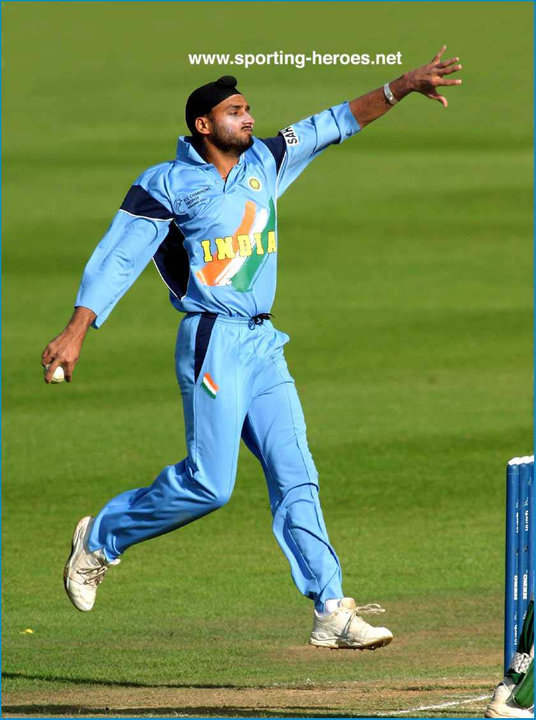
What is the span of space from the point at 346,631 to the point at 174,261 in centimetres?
180

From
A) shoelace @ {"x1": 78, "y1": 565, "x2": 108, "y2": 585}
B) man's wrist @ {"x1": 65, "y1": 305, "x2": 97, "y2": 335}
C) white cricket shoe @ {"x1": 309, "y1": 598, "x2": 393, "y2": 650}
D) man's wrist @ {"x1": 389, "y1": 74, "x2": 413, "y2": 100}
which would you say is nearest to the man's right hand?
man's wrist @ {"x1": 65, "y1": 305, "x2": 97, "y2": 335}

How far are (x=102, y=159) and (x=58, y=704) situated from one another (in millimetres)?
30262

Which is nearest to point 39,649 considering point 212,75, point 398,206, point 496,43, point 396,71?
point 398,206

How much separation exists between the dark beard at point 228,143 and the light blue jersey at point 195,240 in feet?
0.29

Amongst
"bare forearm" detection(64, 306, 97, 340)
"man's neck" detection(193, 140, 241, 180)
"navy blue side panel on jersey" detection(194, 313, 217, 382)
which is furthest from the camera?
"man's neck" detection(193, 140, 241, 180)

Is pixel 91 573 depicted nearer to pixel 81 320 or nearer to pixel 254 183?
pixel 81 320

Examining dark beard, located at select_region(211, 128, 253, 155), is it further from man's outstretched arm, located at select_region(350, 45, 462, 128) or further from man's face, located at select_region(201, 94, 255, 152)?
man's outstretched arm, located at select_region(350, 45, 462, 128)

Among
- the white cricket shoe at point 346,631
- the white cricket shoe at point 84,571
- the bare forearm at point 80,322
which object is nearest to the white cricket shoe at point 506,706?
the white cricket shoe at point 346,631

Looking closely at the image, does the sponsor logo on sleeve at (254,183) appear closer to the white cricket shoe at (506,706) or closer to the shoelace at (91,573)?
the shoelace at (91,573)

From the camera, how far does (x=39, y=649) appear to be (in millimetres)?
10000

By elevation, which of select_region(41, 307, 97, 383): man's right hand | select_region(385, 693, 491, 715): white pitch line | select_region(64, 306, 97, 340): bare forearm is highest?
select_region(64, 306, 97, 340): bare forearm

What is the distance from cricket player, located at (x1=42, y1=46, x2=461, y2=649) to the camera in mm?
7105

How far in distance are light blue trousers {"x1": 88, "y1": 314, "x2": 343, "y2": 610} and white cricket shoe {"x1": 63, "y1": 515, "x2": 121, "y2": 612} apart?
0.72 ft

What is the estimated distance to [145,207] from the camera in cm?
709
